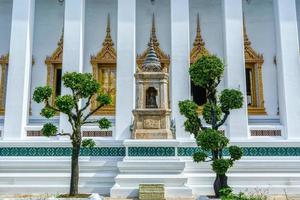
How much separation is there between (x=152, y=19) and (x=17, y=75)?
477 cm

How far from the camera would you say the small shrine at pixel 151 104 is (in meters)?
9.08

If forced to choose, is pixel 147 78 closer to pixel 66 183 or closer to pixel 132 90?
pixel 132 90

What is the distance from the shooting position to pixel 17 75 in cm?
995

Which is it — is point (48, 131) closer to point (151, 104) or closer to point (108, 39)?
point (151, 104)

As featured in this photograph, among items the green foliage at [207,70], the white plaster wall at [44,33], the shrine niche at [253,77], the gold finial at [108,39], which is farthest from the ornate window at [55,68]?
the shrine niche at [253,77]

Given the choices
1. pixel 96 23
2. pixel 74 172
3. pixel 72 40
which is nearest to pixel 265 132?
pixel 74 172

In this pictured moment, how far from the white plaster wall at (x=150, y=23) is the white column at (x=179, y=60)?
1877mm

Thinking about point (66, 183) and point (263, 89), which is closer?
point (66, 183)

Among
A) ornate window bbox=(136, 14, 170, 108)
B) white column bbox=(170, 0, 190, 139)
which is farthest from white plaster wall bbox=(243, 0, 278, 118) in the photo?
white column bbox=(170, 0, 190, 139)

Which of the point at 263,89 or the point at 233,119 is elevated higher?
the point at 263,89

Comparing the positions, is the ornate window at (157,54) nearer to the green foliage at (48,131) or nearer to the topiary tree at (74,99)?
the topiary tree at (74,99)

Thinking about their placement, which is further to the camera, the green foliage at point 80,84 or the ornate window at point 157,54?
the ornate window at point 157,54


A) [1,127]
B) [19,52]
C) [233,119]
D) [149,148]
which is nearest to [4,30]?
[19,52]

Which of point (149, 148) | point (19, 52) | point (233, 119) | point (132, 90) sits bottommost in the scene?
point (149, 148)
